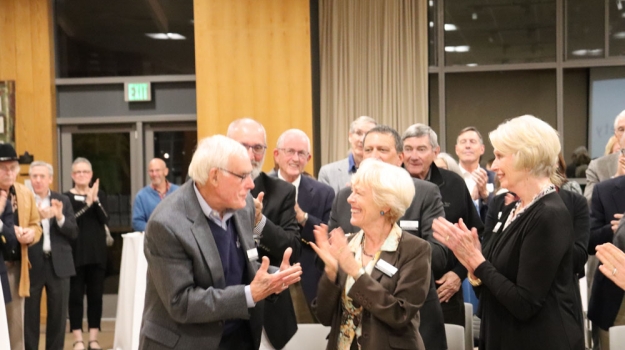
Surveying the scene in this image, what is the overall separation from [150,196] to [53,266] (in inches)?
→ 54.5

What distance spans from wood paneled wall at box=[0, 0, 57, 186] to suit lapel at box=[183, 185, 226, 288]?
6371mm

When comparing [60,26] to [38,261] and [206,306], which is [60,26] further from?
[206,306]

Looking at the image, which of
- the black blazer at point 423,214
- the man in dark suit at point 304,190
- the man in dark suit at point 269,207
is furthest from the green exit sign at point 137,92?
the black blazer at point 423,214

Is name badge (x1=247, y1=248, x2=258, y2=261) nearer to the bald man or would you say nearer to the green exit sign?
the bald man

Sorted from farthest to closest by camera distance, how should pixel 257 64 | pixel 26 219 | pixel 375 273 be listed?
pixel 257 64
pixel 26 219
pixel 375 273

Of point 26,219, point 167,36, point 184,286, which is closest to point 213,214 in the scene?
point 184,286

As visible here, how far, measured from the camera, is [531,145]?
8.91 feet

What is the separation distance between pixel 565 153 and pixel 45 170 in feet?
18.3

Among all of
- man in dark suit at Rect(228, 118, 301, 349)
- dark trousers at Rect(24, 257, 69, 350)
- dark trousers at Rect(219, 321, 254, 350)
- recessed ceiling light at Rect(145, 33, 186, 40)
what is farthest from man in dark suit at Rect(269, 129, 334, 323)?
recessed ceiling light at Rect(145, 33, 186, 40)

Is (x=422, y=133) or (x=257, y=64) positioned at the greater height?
(x=257, y=64)

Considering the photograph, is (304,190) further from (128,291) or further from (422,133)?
(128,291)

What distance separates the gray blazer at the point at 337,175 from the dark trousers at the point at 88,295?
9.63 ft

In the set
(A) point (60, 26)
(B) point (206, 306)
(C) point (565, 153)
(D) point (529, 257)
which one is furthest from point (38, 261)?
(C) point (565, 153)

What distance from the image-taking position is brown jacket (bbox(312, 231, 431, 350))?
2.59 meters
